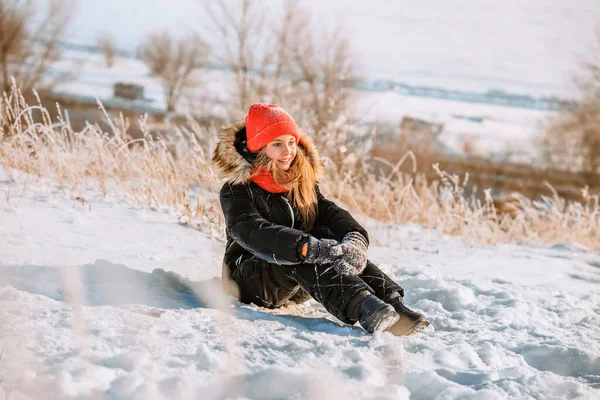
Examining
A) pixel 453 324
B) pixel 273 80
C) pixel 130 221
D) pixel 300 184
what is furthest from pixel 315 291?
pixel 273 80

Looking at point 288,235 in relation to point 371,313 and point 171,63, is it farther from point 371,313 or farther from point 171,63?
point 171,63

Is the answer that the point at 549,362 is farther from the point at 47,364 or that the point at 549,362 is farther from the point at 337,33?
the point at 337,33

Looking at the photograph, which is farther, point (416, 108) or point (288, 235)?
point (416, 108)

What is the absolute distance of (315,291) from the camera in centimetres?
246

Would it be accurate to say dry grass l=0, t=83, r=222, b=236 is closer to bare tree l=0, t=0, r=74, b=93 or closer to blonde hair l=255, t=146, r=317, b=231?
blonde hair l=255, t=146, r=317, b=231

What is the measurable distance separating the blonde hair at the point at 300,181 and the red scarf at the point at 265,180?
0.02 metres

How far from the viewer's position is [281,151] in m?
2.73

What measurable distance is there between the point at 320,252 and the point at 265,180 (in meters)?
0.50

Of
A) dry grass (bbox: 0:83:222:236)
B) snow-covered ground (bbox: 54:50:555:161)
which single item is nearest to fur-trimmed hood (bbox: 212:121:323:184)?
dry grass (bbox: 0:83:222:236)

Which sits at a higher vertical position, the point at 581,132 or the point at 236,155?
the point at 236,155

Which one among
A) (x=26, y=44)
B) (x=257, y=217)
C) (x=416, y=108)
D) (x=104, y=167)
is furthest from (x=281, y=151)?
(x=416, y=108)

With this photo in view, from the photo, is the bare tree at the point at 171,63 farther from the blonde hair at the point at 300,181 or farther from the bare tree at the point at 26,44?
the blonde hair at the point at 300,181

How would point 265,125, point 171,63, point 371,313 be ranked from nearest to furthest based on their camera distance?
1. point 371,313
2. point 265,125
3. point 171,63

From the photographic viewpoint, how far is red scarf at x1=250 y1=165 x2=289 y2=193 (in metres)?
2.73
